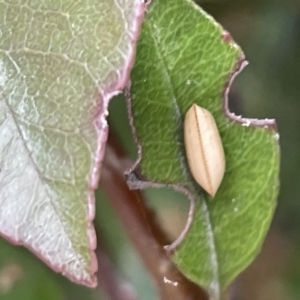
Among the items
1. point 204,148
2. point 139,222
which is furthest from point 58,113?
point 139,222

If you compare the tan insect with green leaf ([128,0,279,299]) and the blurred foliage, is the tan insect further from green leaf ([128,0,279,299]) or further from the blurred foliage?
the blurred foliage

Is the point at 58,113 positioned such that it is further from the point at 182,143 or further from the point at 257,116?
the point at 257,116

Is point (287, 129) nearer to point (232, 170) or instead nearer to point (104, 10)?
point (232, 170)

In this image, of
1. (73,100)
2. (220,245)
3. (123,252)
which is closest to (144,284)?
(123,252)

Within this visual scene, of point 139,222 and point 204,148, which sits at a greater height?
point 204,148

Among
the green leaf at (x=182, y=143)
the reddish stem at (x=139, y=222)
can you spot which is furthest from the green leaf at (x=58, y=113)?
the reddish stem at (x=139, y=222)

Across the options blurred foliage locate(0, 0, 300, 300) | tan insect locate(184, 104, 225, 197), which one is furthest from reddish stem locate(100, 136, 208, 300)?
tan insect locate(184, 104, 225, 197)

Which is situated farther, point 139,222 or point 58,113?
point 139,222
